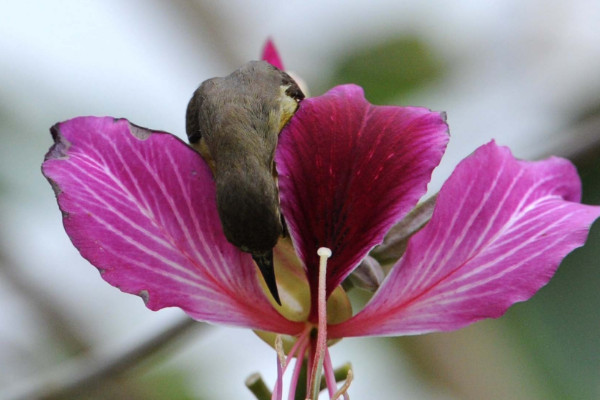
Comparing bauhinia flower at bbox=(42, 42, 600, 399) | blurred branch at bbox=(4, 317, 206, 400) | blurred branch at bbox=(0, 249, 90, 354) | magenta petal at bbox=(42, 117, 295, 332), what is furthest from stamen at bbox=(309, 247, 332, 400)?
blurred branch at bbox=(0, 249, 90, 354)

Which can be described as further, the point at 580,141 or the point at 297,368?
the point at 580,141

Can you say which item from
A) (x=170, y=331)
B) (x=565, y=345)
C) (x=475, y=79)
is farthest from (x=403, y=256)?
(x=475, y=79)

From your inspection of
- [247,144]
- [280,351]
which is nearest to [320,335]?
[280,351]

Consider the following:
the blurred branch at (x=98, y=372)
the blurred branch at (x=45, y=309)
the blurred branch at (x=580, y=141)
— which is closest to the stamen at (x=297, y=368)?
the blurred branch at (x=98, y=372)

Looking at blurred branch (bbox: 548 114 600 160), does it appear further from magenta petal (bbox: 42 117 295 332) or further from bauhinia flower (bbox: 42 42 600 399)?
magenta petal (bbox: 42 117 295 332)

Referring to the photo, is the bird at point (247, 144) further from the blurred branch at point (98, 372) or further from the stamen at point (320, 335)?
the blurred branch at point (98, 372)

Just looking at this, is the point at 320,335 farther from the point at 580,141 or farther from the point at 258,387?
the point at 580,141

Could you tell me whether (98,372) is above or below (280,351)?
below
